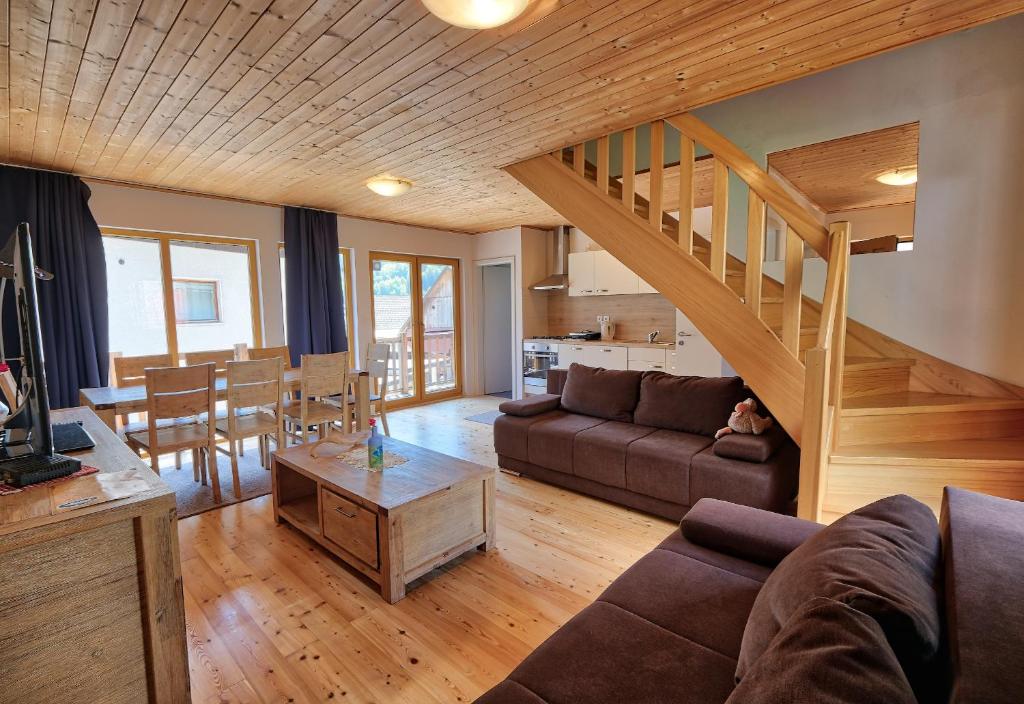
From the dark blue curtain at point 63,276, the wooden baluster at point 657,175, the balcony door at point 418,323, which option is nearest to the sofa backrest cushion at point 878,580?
the wooden baluster at point 657,175

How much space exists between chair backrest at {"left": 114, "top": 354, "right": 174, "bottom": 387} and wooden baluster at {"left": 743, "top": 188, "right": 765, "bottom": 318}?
4.35 metres

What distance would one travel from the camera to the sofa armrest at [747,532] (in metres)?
1.59

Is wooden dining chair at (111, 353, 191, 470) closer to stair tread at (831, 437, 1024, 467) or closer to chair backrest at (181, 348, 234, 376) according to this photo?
chair backrest at (181, 348, 234, 376)

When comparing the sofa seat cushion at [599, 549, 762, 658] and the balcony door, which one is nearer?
the sofa seat cushion at [599, 549, 762, 658]

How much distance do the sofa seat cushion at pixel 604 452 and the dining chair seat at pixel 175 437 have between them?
254cm

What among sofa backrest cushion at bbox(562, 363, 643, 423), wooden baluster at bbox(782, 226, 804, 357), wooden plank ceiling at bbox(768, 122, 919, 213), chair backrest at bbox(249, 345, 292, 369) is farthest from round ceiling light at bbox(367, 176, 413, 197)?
wooden plank ceiling at bbox(768, 122, 919, 213)

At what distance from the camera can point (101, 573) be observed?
1.26 meters

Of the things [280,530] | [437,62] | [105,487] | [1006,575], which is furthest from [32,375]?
[1006,575]

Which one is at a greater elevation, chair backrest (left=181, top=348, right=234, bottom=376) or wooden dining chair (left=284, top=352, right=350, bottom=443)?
chair backrest (left=181, top=348, right=234, bottom=376)

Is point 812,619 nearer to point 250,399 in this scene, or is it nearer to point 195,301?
point 250,399

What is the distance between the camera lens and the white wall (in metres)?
2.68

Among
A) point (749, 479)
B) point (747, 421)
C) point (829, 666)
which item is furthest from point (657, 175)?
point (829, 666)

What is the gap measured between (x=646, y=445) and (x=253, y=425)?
9.13 ft

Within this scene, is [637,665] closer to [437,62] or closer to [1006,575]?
[1006,575]
